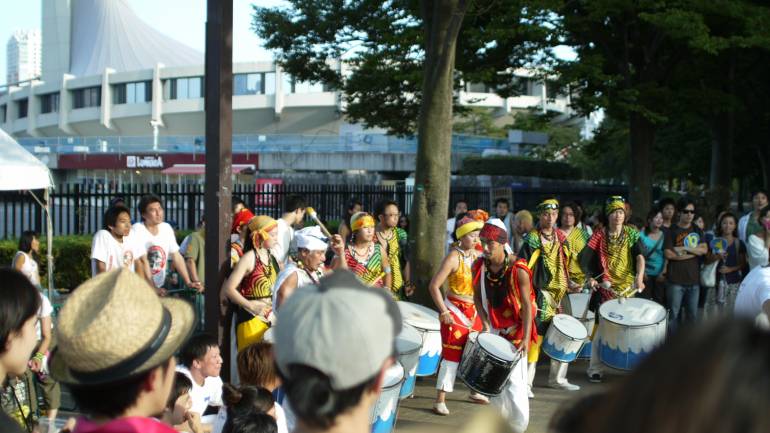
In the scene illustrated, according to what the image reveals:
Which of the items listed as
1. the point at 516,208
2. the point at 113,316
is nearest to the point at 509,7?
the point at 516,208

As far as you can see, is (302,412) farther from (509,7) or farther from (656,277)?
(509,7)

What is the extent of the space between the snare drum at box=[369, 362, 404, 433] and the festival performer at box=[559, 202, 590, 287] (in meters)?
3.93

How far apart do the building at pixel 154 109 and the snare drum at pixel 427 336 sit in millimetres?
44122

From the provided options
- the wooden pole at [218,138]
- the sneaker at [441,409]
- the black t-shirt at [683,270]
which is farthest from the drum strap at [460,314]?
the black t-shirt at [683,270]

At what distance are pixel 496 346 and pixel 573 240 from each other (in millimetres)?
3014

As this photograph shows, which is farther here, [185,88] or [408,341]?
[185,88]

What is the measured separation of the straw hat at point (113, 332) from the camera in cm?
242

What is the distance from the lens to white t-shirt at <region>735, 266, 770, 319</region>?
4.89m

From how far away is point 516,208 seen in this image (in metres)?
22.5

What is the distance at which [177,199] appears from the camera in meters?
14.9

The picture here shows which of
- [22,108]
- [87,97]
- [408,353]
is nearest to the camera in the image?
[408,353]

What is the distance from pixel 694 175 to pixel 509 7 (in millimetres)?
24404

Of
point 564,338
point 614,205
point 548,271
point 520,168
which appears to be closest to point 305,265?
point 564,338

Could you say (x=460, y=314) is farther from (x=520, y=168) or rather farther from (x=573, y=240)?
(x=520, y=168)
